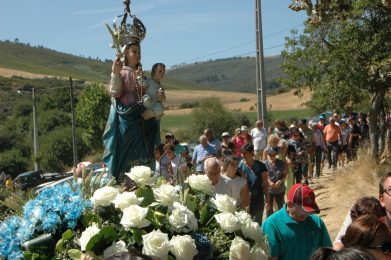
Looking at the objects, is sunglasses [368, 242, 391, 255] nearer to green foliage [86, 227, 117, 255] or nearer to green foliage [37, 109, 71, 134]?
green foliage [86, 227, 117, 255]

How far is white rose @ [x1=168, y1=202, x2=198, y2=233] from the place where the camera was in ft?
11.5

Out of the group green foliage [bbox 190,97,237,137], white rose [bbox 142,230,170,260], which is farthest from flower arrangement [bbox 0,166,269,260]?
green foliage [bbox 190,97,237,137]

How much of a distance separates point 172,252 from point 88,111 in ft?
159

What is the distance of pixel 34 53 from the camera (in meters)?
193

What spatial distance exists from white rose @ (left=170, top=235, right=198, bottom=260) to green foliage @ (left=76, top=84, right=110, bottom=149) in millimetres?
44473

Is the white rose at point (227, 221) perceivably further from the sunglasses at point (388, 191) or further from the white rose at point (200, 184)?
the sunglasses at point (388, 191)

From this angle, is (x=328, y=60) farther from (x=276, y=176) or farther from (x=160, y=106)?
(x=160, y=106)

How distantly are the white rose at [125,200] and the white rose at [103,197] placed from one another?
3 centimetres

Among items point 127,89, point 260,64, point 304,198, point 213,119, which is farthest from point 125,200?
point 213,119

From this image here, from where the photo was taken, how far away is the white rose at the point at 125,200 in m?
3.59

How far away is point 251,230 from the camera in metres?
3.75

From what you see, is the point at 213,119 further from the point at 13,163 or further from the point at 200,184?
the point at 200,184

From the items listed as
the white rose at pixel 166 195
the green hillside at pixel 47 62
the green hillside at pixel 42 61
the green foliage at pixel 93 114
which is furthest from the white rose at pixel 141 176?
the green hillside at pixel 42 61

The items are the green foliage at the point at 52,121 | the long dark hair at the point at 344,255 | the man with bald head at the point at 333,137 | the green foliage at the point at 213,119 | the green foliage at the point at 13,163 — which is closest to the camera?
the long dark hair at the point at 344,255
